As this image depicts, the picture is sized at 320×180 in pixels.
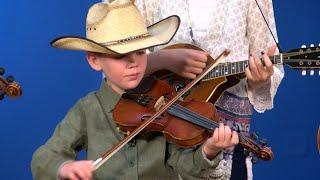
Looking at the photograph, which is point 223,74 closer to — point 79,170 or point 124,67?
point 124,67

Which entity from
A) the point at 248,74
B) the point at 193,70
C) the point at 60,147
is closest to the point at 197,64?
the point at 193,70

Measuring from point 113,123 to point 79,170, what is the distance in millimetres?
229

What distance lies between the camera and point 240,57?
1.55 meters

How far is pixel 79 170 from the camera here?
1225 millimetres

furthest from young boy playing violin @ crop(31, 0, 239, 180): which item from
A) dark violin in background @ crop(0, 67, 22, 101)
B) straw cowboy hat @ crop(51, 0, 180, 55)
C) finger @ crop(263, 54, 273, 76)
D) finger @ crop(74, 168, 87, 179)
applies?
dark violin in background @ crop(0, 67, 22, 101)

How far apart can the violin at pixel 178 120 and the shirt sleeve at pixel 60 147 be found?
0.11 m

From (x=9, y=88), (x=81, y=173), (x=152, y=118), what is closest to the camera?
(x=81, y=173)

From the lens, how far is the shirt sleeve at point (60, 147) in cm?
137

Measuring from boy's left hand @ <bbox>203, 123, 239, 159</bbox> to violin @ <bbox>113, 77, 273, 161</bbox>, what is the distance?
0.14 feet

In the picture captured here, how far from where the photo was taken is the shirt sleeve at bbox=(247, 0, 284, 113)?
1560 millimetres

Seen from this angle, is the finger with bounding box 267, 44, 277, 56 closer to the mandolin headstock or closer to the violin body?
the mandolin headstock

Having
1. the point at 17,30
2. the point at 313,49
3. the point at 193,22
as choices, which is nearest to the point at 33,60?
the point at 17,30

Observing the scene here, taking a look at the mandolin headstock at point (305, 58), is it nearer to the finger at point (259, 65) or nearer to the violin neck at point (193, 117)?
the finger at point (259, 65)

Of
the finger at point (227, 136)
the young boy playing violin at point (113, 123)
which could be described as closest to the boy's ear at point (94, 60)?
the young boy playing violin at point (113, 123)
